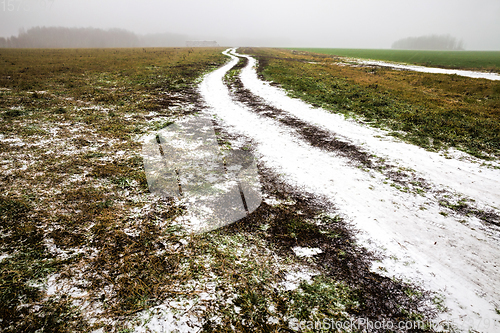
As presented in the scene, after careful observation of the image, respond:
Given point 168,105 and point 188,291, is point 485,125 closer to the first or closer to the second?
point 188,291

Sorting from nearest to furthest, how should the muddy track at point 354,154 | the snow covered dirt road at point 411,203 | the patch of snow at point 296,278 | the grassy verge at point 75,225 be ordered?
the grassy verge at point 75,225, the patch of snow at point 296,278, the snow covered dirt road at point 411,203, the muddy track at point 354,154

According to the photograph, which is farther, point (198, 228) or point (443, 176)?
point (443, 176)

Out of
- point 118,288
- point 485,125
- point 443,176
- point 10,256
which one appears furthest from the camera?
point 485,125

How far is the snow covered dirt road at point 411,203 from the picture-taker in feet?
10.7

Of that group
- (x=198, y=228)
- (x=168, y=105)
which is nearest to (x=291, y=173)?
(x=198, y=228)

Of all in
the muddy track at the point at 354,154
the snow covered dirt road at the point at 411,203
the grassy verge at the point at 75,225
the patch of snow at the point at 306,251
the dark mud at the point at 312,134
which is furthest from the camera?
the dark mud at the point at 312,134

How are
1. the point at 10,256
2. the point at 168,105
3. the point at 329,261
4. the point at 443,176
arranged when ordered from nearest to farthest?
the point at 10,256 → the point at 329,261 → the point at 443,176 → the point at 168,105

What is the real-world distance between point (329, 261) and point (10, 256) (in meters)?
4.81

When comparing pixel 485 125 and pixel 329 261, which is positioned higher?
pixel 485 125

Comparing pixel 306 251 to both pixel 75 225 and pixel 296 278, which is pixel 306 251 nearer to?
pixel 296 278

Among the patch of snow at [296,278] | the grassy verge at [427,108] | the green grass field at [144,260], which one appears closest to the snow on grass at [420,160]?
the grassy verge at [427,108]

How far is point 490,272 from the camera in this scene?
11.3ft

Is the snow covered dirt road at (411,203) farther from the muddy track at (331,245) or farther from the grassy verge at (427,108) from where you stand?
the grassy verge at (427,108)

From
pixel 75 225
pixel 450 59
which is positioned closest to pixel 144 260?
pixel 75 225
